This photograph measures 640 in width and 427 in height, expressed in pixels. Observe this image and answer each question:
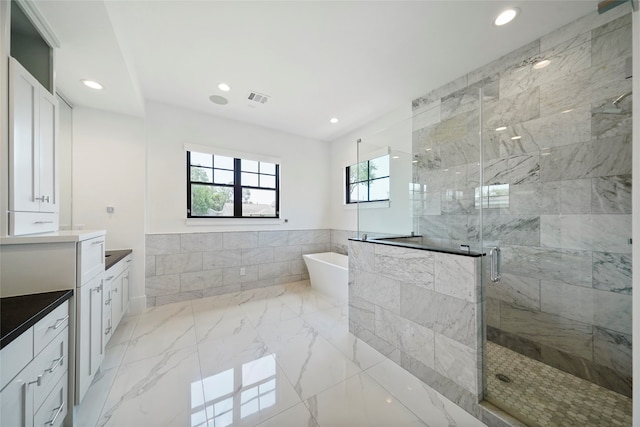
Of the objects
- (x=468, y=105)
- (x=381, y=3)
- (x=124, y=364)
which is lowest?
(x=124, y=364)

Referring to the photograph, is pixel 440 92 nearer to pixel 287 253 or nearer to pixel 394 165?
pixel 394 165

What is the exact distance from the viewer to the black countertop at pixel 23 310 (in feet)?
2.86

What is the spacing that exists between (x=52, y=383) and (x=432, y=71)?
3.78 m

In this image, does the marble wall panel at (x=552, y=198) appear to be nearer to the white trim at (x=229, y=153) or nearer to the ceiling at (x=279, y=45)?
the ceiling at (x=279, y=45)

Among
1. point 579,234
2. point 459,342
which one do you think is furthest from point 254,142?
point 579,234

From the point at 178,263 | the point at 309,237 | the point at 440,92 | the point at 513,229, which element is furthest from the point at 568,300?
the point at 178,263

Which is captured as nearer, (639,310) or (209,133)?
(639,310)

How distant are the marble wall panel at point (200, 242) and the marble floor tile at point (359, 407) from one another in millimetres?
2618

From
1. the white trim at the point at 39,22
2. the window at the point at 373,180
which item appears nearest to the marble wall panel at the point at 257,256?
the window at the point at 373,180

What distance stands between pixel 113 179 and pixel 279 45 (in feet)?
8.43

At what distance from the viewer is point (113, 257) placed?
2.35m

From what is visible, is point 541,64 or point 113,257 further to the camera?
point 113,257

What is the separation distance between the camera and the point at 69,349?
4.34ft

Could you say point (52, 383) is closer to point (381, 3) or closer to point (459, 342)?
point (459, 342)
